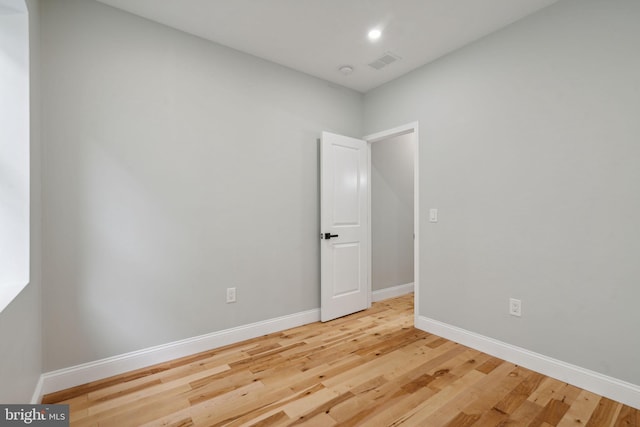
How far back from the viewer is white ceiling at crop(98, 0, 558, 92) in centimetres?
224

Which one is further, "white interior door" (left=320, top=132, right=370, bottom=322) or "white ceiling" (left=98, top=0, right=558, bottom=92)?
"white interior door" (left=320, top=132, right=370, bottom=322)

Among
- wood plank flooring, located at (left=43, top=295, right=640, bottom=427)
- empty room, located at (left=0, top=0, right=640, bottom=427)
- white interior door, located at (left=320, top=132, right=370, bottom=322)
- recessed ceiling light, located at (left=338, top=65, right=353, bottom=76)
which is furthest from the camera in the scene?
white interior door, located at (left=320, top=132, right=370, bottom=322)

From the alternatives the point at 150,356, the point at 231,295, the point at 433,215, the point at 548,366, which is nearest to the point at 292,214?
the point at 231,295

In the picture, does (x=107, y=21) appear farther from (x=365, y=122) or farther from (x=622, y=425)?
(x=622, y=425)

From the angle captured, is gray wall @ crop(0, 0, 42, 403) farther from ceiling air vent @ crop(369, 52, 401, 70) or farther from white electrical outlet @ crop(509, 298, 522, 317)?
white electrical outlet @ crop(509, 298, 522, 317)

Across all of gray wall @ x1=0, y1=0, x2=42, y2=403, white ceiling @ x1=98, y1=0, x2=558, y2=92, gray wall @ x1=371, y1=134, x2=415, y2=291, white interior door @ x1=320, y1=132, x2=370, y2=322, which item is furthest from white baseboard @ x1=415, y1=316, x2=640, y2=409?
gray wall @ x1=0, y1=0, x2=42, y2=403

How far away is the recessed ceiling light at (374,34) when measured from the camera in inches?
100

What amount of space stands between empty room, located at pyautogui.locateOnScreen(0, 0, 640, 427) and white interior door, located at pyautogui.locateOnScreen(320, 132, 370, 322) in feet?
0.33

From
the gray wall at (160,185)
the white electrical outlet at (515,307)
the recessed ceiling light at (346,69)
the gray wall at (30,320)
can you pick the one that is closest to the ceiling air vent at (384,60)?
the recessed ceiling light at (346,69)

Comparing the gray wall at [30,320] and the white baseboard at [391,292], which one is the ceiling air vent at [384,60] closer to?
the gray wall at [30,320]


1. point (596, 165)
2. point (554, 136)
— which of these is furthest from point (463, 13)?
point (596, 165)

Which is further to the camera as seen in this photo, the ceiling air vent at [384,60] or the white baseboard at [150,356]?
the ceiling air vent at [384,60]

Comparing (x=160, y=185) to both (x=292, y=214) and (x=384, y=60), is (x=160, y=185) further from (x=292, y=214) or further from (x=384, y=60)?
(x=384, y=60)

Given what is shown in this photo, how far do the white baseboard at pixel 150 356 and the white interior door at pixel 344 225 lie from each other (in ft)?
1.74
